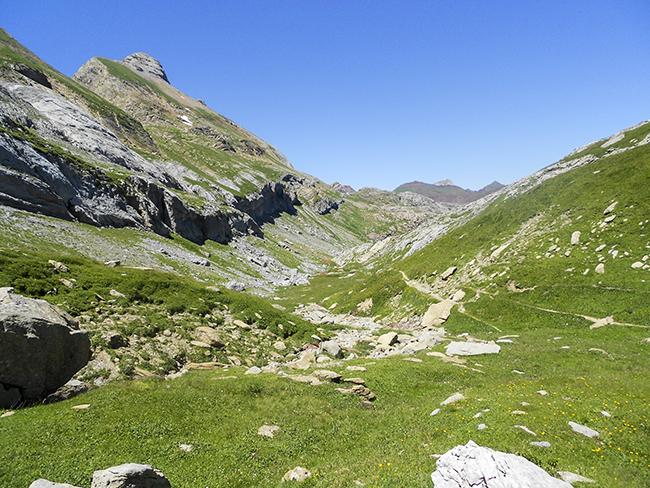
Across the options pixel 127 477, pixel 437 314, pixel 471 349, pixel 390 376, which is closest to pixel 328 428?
pixel 390 376

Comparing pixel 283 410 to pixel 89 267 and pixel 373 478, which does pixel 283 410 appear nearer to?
pixel 373 478

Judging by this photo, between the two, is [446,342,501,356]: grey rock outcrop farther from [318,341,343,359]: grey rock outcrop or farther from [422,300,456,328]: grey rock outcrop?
[422,300,456,328]: grey rock outcrop

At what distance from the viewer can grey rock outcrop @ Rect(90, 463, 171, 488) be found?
7.90m

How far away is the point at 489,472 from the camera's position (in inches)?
322

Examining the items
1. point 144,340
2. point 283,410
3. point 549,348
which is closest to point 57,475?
point 283,410

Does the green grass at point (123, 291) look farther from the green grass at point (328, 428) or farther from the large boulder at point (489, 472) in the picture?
the large boulder at point (489, 472)

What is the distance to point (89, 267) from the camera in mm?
32406

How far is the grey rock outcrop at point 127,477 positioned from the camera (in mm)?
7903

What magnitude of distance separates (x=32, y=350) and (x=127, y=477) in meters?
11.3

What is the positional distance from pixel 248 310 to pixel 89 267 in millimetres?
18796

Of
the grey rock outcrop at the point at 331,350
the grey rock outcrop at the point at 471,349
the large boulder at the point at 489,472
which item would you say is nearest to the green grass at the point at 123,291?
the grey rock outcrop at the point at 331,350

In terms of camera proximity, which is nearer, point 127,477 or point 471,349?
point 127,477

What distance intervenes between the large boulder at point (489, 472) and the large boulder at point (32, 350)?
19.5m

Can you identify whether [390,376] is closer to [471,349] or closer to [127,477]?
[471,349]
